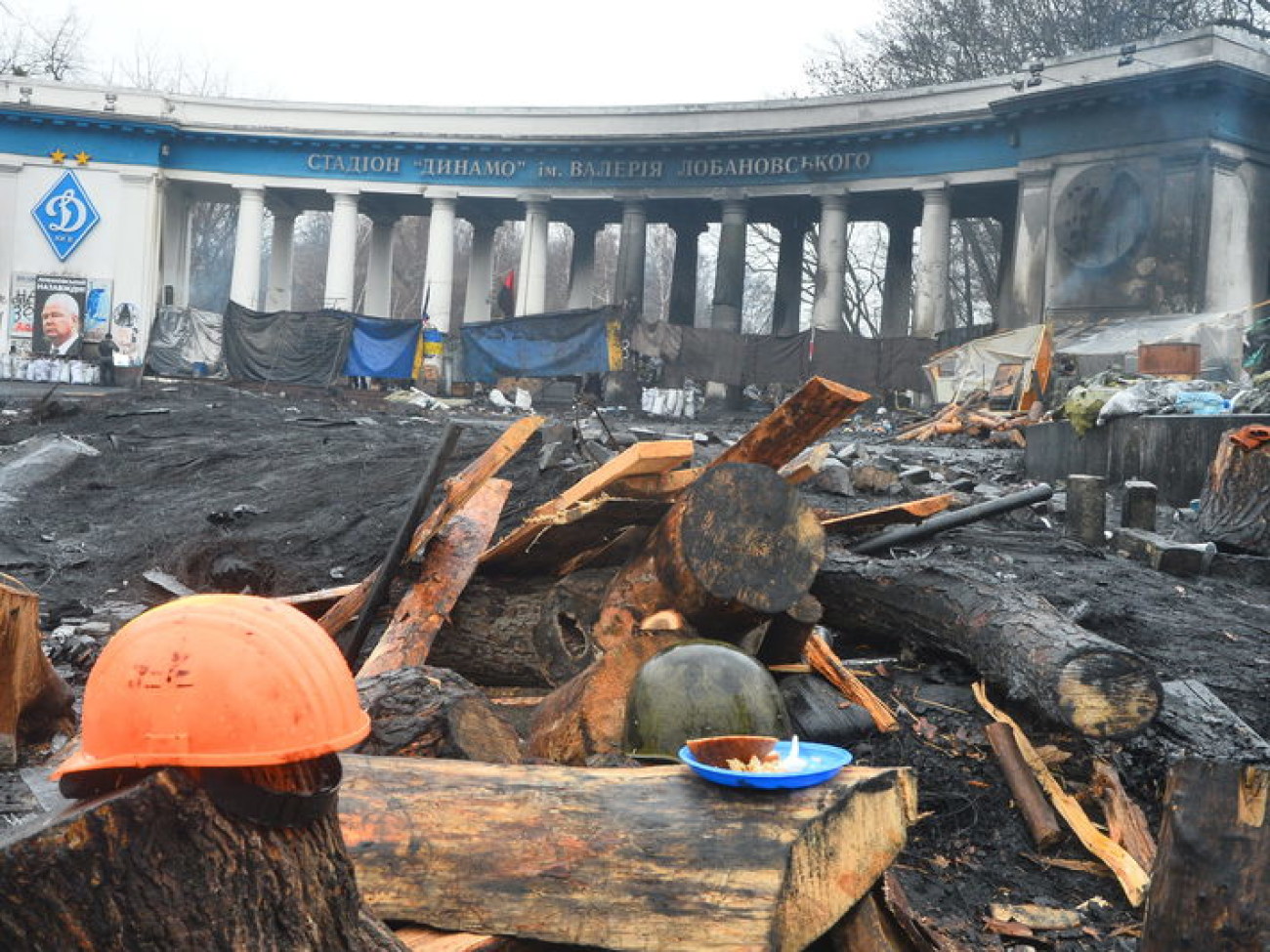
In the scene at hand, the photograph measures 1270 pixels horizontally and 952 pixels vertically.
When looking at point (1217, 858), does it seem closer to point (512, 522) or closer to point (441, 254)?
point (512, 522)

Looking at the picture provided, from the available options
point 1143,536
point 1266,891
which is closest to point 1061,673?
point 1266,891

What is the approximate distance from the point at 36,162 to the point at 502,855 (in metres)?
38.0

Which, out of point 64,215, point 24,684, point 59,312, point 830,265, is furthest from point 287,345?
point 24,684

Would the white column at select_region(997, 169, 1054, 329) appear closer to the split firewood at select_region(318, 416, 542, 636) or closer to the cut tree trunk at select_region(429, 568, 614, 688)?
the split firewood at select_region(318, 416, 542, 636)

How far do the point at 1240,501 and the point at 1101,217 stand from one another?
1875cm

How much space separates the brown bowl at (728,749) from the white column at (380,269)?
37.8m

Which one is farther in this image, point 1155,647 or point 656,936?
point 1155,647

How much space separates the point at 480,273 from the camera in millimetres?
39688

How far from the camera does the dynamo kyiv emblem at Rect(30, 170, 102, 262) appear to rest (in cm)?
3488

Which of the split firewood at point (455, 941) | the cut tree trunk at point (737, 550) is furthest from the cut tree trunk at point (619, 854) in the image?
the cut tree trunk at point (737, 550)

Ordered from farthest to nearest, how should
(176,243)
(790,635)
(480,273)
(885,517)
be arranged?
(480,273)
(176,243)
(885,517)
(790,635)

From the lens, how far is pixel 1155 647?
5898 mm

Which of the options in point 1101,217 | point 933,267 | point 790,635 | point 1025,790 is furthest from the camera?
point 933,267

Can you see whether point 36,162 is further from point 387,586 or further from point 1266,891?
point 1266,891
